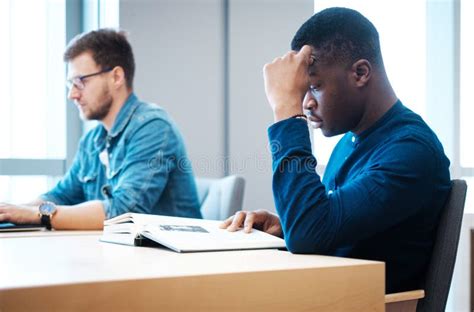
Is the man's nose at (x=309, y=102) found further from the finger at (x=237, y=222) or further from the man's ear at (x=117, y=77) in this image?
the man's ear at (x=117, y=77)

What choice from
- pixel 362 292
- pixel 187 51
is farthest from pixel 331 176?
pixel 187 51

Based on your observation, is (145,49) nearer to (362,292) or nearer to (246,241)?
(246,241)

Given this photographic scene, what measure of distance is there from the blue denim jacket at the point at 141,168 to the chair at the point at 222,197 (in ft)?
0.19

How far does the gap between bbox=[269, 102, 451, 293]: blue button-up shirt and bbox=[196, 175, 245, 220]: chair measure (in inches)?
32.5

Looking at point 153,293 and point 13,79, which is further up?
point 13,79

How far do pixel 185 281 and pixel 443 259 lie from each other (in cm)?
60

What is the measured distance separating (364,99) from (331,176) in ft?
0.78

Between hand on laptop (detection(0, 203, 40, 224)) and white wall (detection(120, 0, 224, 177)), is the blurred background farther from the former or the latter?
hand on laptop (detection(0, 203, 40, 224))

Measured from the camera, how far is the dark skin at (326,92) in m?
1.20

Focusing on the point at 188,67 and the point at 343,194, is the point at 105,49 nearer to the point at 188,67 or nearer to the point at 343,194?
the point at 188,67

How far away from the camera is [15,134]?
2.98 m

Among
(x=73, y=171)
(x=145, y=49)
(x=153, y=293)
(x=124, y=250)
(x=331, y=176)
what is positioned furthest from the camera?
(x=145, y=49)

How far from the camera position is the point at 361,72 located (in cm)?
124

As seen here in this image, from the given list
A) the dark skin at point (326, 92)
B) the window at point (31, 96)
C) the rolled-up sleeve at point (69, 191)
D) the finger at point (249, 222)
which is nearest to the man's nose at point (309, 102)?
the dark skin at point (326, 92)
